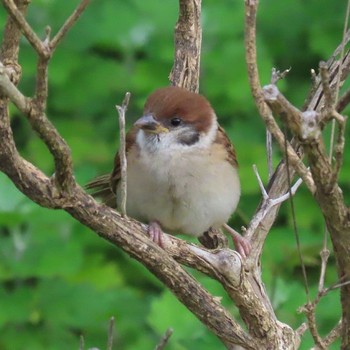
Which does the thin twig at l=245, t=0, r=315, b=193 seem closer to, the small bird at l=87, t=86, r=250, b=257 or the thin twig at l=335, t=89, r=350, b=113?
the thin twig at l=335, t=89, r=350, b=113

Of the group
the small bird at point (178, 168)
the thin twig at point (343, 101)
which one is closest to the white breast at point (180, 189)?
the small bird at point (178, 168)

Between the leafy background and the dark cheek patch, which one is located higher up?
the dark cheek patch

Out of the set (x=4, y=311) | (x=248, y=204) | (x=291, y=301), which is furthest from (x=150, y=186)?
(x=248, y=204)

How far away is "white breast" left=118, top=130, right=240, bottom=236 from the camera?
314 cm

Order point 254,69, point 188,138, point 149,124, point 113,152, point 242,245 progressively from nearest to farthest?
point 254,69, point 242,245, point 149,124, point 188,138, point 113,152

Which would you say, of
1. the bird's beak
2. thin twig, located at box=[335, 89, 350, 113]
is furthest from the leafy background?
thin twig, located at box=[335, 89, 350, 113]

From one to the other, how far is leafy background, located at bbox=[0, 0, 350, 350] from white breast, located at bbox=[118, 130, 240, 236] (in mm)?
387

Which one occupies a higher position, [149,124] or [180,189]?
[149,124]

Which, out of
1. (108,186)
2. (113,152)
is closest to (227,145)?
(108,186)

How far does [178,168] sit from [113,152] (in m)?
2.04

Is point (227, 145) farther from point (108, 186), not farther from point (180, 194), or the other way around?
point (108, 186)

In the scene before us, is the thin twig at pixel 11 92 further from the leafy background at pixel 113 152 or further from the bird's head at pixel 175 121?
the leafy background at pixel 113 152

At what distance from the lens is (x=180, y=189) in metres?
3.15

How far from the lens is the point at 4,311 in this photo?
4211 millimetres
